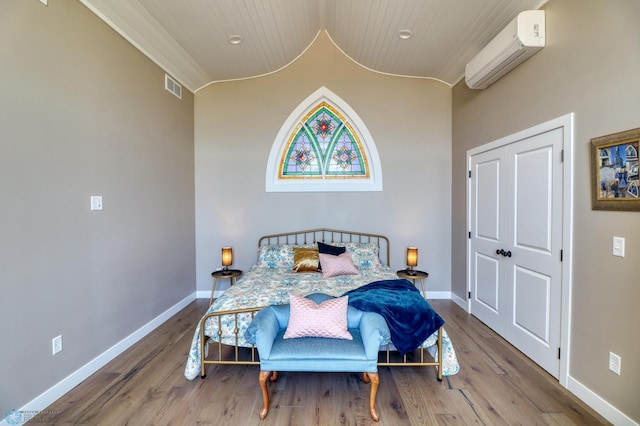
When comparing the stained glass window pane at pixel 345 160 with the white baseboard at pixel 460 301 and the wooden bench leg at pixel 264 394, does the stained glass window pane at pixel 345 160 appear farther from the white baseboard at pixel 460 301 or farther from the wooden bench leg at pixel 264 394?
the wooden bench leg at pixel 264 394

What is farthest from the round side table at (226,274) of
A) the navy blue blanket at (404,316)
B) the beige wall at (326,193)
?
the navy blue blanket at (404,316)

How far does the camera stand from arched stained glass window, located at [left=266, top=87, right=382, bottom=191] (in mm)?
4301

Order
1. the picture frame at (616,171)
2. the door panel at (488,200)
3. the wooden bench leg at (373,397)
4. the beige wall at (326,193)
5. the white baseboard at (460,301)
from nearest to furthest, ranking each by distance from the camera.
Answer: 1. the picture frame at (616,171)
2. the wooden bench leg at (373,397)
3. the door panel at (488,200)
4. the white baseboard at (460,301)
5. the beige wall at (326,193)

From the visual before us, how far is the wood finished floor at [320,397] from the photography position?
1910 mm

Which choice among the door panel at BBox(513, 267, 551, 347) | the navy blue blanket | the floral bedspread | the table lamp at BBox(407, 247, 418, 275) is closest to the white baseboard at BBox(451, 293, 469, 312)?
the table lamp at BBox(407, 247, 418, 275)

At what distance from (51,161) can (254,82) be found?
2860 mm

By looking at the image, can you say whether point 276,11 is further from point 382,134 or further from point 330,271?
point 330,271

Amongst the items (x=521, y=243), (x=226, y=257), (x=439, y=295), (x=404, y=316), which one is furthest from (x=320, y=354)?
(x=439, y=295)

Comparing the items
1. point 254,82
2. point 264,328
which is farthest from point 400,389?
point 254,82

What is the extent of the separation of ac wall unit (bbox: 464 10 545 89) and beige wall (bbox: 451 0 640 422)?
0.08 meters

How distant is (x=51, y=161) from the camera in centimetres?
209

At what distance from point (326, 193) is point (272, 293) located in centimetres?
201

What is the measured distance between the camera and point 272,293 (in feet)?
8.82

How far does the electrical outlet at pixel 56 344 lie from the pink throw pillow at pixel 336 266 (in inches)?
93.0
